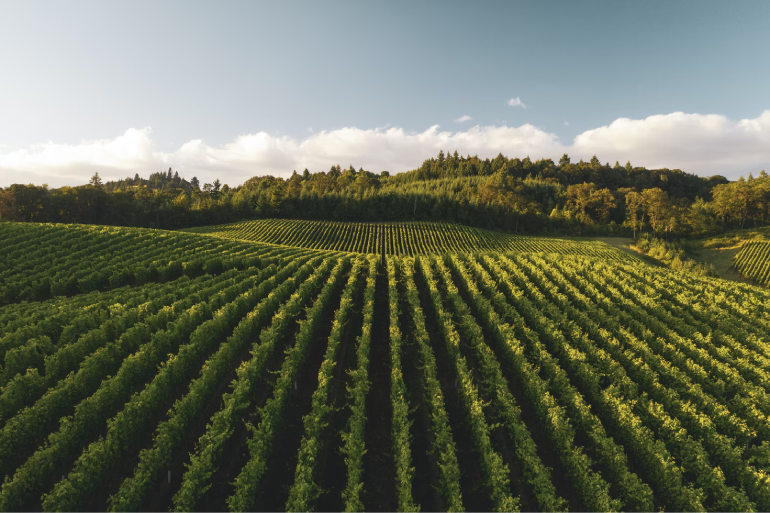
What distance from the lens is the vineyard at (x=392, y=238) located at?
226ft

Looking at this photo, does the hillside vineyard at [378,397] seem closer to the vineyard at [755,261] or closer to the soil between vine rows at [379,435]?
the soil between vine rows at [379,435]

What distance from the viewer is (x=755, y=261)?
57.6 meters

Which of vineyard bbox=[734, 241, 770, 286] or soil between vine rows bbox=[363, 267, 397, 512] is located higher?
vineyard bbox=[734, 241, 770, 286]

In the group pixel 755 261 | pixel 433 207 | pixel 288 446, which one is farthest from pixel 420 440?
pixel 433 207

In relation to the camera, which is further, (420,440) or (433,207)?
(433,207)

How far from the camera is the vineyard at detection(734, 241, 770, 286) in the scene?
2109 inches

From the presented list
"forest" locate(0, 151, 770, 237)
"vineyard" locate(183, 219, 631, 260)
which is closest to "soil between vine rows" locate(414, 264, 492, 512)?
"vineyard" locate(183, 219, 631, 260)

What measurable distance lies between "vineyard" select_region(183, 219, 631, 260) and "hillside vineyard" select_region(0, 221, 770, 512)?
39441mm

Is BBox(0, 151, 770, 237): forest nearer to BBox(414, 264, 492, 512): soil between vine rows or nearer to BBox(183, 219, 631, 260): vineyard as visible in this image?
BBox(183, 219, 631, 260): vineyard

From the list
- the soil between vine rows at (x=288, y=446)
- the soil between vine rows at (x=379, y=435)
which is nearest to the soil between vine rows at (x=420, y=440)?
the soil between vine rows at (x=379, y=435)

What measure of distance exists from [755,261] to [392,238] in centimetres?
7327

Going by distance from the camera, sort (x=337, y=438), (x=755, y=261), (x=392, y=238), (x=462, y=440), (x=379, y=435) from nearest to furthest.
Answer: (x=337, y=438) < (x=379, y=435) < (x=462, y=440) < (x=755, y=261) < (x=392, y=238)

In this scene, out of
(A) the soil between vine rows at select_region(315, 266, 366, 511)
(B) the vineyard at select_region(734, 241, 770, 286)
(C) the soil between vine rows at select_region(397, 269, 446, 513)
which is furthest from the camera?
(B) the vineyard at select_region(734, 241, 770, 286)

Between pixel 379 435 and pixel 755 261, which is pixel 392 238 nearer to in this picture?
pixel 379 435
